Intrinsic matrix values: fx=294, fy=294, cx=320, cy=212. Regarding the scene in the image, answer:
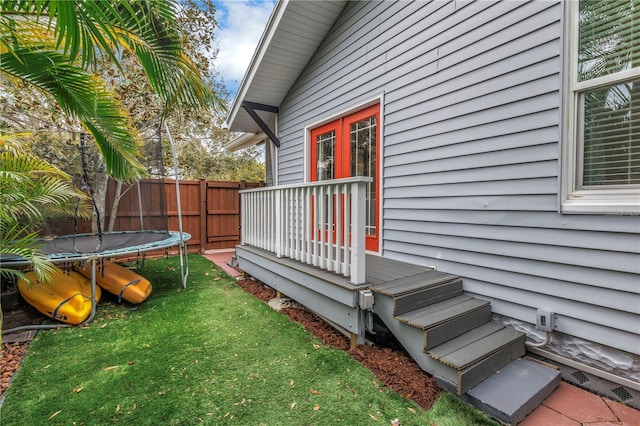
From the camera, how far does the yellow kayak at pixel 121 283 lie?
3.69 m

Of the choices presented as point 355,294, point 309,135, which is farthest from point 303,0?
point 355,294

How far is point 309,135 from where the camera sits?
524 centimetres

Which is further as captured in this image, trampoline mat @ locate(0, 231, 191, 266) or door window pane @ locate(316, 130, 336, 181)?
door window pane @ locate(316, 130, 336, 181)

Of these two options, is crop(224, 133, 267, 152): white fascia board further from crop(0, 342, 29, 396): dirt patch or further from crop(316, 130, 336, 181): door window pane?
crop(0, 342, 29, 396): dirt patch

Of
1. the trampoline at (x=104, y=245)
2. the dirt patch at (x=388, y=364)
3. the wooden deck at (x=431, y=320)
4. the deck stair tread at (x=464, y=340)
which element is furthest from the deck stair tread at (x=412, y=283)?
the trampoline at (x=104, y=245)

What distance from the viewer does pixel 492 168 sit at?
2.63 metres

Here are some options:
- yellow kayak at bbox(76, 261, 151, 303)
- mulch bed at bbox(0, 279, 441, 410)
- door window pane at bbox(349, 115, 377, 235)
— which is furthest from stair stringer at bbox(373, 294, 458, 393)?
yellow kayak at bbox(76, 261, 151, 303)

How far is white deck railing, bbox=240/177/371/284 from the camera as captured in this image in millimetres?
2586

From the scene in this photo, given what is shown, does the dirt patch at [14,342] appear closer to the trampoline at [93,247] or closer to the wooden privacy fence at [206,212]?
the trampoline at [93,247]

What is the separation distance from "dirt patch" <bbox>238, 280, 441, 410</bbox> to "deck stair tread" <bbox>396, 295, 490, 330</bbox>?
1.30 feet

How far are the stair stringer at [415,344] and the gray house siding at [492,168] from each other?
0.90 metres

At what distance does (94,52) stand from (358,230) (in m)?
2.20

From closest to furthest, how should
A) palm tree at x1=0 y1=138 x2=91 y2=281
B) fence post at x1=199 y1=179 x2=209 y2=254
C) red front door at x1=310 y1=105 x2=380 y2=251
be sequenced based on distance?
palm tree at x1=0 y1=138 x2=91 y2=281 < red front door at x1=310 y1=105 x2=380 y2=251 < fence post at x1=199 y1=179 x2=209 y2=254

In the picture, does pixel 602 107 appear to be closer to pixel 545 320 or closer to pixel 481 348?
pixel 545 320
